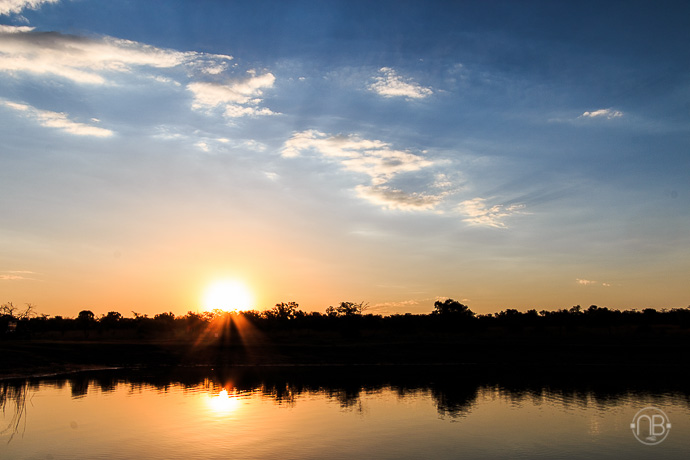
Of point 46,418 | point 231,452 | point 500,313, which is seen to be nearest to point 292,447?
point 231,452

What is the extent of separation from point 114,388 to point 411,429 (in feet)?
97.2

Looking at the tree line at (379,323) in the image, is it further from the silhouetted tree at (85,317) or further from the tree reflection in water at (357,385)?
the tree reflection in water at (357,385)

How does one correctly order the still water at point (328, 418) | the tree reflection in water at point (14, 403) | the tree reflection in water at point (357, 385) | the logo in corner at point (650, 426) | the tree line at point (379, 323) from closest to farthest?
the still water at point (328, 418) → the logo in corner at point (650, 426) → the tree reflection in water at point (14, 403) → the tree reflection in water at point (357, 385) → the tree line at point (379, 323)

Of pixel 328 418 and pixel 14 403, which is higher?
pixel 14 403

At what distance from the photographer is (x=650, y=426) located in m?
32.7

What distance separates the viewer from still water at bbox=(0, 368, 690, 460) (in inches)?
1043

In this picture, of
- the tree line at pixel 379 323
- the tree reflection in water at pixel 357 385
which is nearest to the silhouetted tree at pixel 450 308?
the tree line at pixel 379 323

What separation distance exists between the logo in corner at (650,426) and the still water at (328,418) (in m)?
0.47

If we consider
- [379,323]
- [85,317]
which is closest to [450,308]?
[379,323]

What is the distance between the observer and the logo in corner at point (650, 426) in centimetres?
2936

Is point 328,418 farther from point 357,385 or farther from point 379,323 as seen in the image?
point 379,323

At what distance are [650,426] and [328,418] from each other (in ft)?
61.4

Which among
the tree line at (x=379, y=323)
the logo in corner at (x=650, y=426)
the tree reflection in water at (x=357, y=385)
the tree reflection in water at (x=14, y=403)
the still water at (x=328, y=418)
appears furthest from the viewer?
the tree line at (x=379, y=323)

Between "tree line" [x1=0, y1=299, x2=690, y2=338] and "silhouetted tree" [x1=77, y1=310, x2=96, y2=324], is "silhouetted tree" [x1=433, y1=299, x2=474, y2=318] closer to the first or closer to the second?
"tree line" [x1=0, y1=299, x2=690, y2=338]
